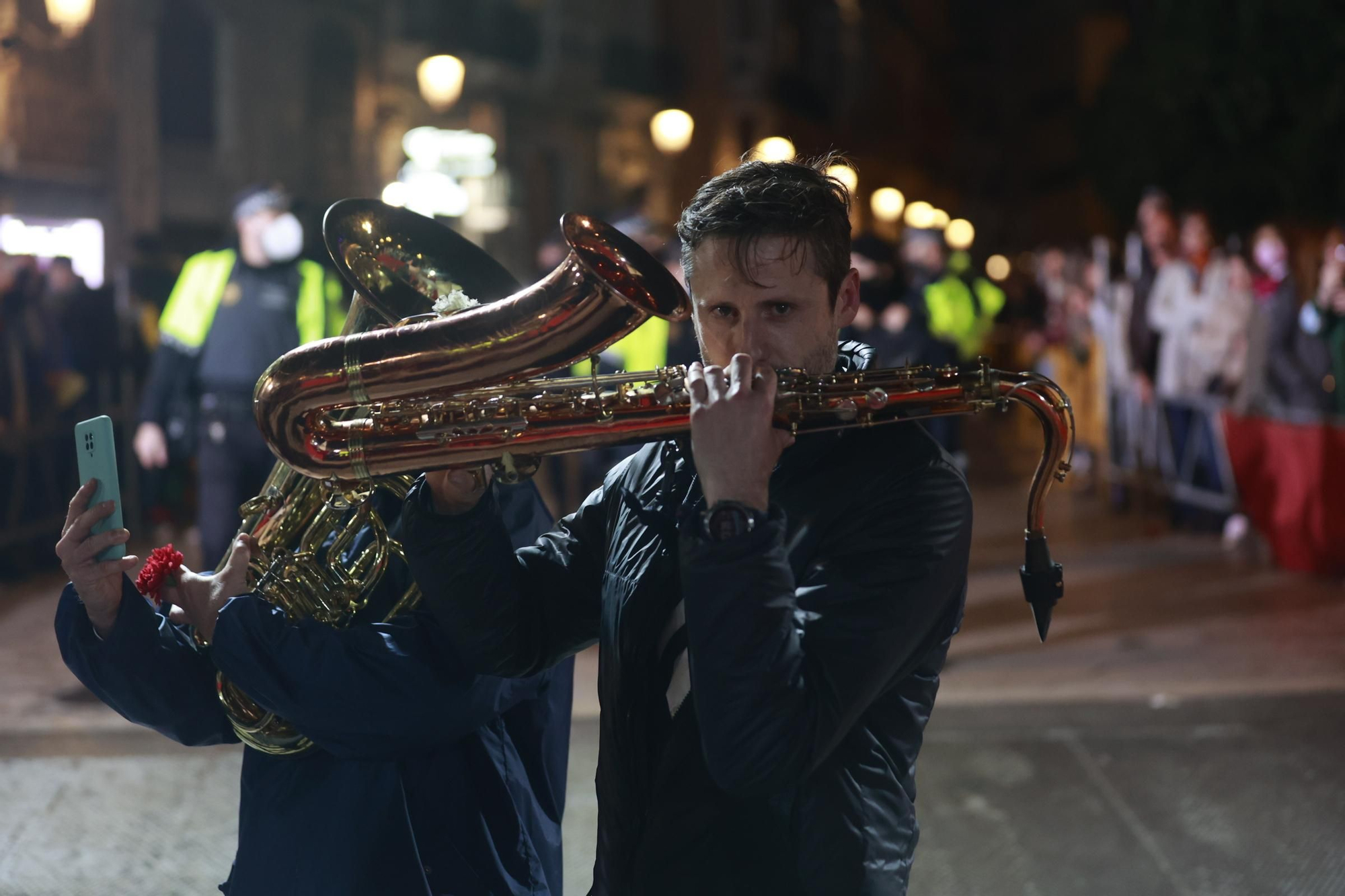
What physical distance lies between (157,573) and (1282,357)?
835 centimetres

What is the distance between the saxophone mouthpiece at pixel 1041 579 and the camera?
76.6 inches

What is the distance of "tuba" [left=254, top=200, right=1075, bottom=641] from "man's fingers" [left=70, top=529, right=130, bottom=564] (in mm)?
355

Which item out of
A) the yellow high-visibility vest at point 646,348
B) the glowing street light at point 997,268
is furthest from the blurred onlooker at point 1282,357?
the glowing street light at point 997,268

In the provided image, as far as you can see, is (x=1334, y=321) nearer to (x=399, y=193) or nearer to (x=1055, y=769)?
(x=1055, y=769)

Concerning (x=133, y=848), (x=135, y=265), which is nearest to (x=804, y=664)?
(x=133, y=848)

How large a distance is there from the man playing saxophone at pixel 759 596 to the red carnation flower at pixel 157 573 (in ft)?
2.04

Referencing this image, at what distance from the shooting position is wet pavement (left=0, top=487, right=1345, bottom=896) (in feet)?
14.2

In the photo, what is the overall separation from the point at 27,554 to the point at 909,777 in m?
8.59

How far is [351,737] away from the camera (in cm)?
213

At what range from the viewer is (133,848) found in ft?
14.8

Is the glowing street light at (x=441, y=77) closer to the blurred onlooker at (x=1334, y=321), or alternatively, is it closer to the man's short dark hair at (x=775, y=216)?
the blurred onlooker at (x=1334, y=321)

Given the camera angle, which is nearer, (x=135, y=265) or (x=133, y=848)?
(x=133, y=848)

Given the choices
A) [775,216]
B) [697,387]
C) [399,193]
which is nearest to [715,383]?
[697,387]

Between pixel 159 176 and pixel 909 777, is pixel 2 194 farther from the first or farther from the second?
pixel 909 777
